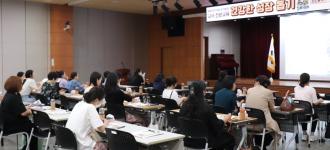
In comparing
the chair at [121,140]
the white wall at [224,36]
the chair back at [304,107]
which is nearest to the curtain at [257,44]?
the white wall at [224,36]

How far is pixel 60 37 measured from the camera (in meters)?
12.3

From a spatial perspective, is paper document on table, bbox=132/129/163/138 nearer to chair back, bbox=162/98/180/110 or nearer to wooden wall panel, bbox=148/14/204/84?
chair back, bbox=162/98/180/110

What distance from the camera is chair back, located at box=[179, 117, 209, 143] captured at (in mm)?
3521

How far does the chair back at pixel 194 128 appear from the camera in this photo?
352cm

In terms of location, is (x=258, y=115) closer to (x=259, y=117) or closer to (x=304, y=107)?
(x=259, y=117)

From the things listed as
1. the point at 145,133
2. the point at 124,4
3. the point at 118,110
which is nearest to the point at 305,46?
the point at 124,4

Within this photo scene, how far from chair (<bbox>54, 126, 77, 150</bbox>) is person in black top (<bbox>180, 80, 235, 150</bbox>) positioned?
51.8 inches

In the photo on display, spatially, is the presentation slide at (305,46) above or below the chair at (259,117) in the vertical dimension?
above

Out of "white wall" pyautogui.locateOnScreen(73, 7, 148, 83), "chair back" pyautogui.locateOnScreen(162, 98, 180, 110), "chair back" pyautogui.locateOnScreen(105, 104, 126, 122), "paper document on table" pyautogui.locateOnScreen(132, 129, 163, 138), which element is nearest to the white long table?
"paper document on table" pyautogui.locateOnScreen(132, 129, 163, 138)

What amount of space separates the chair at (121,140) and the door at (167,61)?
11476 millimetres

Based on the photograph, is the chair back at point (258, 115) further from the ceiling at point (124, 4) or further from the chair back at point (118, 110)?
the ceiling at point (124, 4)

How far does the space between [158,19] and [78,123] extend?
1173 centimetres

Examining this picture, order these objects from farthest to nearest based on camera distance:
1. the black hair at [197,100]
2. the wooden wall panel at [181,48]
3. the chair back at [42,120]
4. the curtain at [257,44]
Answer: the curtain at [257,44], the wooden wall panel at [181,48], the chair back at [42,120], the black hair at [197,100]

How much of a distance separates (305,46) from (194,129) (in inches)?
419
